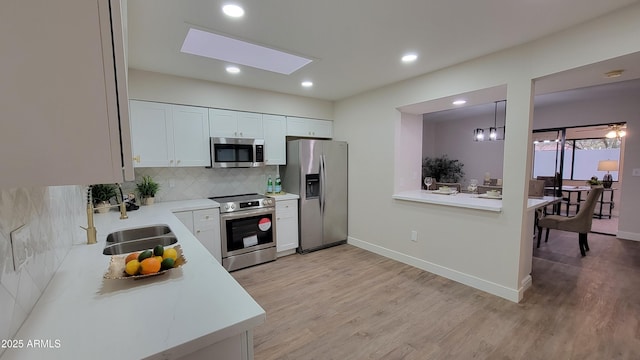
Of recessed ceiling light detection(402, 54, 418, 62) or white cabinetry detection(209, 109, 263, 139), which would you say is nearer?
recessed ceiling light detection(402, 54, 418, 62)

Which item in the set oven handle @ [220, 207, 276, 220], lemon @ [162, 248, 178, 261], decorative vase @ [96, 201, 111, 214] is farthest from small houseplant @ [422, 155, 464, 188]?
lemon @ [162, 248, 178, 261]

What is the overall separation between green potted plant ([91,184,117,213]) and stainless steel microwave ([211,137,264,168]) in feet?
3.62

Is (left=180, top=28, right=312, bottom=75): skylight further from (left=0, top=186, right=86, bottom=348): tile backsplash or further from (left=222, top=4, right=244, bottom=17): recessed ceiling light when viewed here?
(left=0, top=186, right=86, bottom=348): tile backsplash

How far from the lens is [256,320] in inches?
37.9

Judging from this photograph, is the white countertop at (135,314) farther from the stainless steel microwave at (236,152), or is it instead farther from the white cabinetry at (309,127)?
the white cabinetry at (309,127)

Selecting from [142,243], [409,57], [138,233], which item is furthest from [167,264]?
[409,57]

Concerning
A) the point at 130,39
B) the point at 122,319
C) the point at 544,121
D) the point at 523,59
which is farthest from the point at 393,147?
the point at 544,121

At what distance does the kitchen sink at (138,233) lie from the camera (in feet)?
6.84

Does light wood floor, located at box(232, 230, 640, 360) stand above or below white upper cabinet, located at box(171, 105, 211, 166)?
below

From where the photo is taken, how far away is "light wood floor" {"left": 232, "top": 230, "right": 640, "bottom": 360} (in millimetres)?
2014

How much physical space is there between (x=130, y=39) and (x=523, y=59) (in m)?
3.53

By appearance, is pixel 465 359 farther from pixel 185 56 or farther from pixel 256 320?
pixel 185 56

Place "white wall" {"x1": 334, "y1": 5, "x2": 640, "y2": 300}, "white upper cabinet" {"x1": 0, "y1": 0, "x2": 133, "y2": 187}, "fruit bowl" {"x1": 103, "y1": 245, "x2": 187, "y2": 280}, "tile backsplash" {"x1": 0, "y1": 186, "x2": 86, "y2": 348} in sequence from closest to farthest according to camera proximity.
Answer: "white upper cabinet" {"x1": 0, "y1": 0, "x2": 133, "y2": 187}
"tile backsplash" {"x1": 0, "y1": 186, "x2": 86, "y2": 348}
"fruit bowl" {"x1": 103, "y1": 245, "x2": 187, "y2": 280}
"white wall" {"x1": 334, "y1": 5, "x2": 640, "y2": 300}

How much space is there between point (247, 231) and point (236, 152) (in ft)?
3.57
